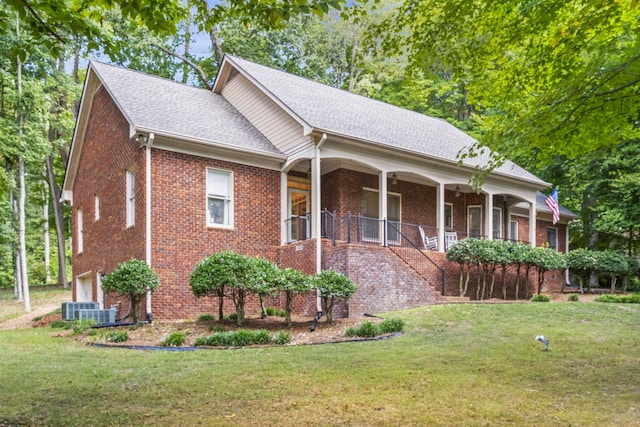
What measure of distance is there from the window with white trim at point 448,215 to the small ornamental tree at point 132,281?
36.2 ft

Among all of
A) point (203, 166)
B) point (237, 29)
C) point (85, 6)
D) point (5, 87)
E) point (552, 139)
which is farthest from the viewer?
point (237, 29)

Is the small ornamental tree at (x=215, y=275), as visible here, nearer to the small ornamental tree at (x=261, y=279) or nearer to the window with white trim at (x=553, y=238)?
the small ornamental tree at (x=261, y=279)

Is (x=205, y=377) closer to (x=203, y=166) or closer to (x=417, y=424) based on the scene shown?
(x=417, y=424)

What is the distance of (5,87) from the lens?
62.2ft

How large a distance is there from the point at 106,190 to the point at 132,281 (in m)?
6.06

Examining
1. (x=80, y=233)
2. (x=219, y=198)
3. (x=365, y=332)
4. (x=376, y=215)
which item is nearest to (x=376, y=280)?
(x=365, y=332)

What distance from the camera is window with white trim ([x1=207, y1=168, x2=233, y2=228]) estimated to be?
1452cm

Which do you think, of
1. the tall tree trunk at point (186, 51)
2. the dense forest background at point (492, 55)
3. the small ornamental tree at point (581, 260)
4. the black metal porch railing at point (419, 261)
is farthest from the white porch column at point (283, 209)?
the tall tree trunk at point (186, 51)

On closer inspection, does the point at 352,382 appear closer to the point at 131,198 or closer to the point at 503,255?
the point at 131,198

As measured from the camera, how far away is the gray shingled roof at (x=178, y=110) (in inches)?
556

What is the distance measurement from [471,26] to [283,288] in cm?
608

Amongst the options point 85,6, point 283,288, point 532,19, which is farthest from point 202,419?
point 532,19

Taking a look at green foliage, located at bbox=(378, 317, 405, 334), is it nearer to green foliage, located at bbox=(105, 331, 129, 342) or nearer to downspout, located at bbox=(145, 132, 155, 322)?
green foliage, located at bbox=(105, 331, 129, 342)

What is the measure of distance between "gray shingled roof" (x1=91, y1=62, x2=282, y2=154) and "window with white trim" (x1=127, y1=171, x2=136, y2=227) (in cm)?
183
